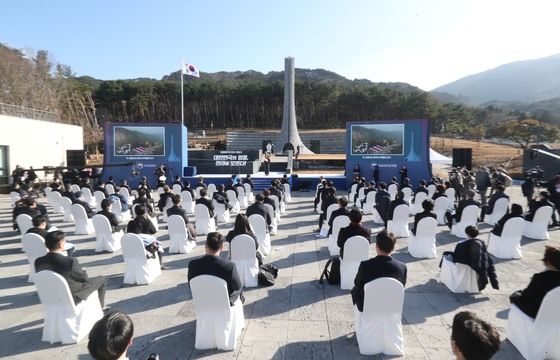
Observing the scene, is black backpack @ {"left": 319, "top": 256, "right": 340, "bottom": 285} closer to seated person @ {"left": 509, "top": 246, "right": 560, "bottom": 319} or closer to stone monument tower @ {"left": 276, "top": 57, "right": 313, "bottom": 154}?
seated person @ {"left": 509, "top": 246, "right": 560, "bottom": 319}

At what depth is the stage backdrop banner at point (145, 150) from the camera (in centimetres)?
2042

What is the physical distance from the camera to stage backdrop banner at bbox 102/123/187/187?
20422mm

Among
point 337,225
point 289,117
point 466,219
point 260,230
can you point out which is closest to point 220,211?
point 260,230

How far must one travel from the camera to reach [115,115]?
6275 centimetres

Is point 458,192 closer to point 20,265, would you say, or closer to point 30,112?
point 20,265

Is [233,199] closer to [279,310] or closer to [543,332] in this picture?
[279,310]

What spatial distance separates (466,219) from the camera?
879cm

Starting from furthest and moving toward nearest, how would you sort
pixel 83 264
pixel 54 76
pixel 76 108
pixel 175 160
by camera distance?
pixel 76 108 → pixel 54 76 → pixel 175 160 → pixel 83 264

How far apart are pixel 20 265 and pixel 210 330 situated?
5655 mm

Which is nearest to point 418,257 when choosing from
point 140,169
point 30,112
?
point 140,169

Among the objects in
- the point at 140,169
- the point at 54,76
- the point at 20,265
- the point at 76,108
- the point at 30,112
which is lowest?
the point at 20,265

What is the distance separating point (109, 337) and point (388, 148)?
1915 centimetres

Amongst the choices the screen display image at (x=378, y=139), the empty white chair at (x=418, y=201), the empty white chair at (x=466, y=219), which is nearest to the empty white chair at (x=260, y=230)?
the empty white chair at (x=466, y=219)

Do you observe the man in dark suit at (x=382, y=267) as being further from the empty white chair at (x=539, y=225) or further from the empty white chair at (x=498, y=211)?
the empty white chair at (x=498, y=211)
